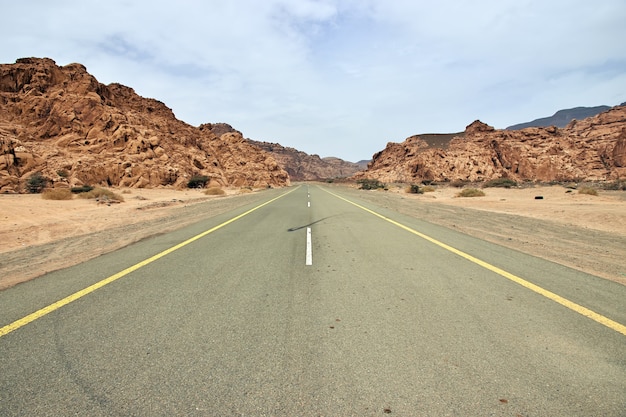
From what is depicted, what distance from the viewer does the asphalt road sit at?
90.4 inches

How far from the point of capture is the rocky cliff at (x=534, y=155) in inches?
2329

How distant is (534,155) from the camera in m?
64.1

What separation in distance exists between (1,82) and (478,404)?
53.3 meters

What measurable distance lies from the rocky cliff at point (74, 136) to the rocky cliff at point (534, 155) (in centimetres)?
4862

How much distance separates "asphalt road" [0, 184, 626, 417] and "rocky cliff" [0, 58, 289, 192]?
28.0 metres

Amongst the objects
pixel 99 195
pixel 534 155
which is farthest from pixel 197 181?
pixel 534 155

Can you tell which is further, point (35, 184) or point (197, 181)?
point (197, 181)

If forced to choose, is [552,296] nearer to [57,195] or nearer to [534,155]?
[57,195]

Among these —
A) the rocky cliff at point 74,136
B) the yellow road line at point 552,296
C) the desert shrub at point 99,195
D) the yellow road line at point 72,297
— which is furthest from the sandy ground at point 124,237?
the rocky cliff at point 74,136

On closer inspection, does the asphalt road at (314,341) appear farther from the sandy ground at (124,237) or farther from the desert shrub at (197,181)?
the desert shrub at (197,181)

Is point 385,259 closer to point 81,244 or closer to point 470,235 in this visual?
point 470,235

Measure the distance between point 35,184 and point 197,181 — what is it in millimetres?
21782

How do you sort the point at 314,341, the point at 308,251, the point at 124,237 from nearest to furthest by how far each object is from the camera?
1. the point at 314,341
2. the point at 308,251
3. the point at 124,237

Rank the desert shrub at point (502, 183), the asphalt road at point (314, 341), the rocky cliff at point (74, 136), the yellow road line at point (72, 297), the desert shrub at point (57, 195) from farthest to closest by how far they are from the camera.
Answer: the desert shrub at point (502, 183) → the rocky cliff at point (74, 136) → the desert shrub at point (57, 195) → the yellow road line at point (72, 297) → the asphalt road at point (314, 341)
